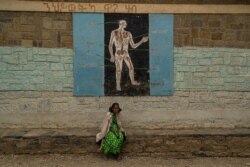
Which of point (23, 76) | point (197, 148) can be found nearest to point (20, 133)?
point (23, 76)

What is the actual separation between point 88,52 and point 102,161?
7.39ft

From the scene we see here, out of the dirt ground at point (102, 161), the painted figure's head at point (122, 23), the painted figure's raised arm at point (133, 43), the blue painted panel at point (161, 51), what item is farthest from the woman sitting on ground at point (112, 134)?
the painted figure's head at point (122, 23)

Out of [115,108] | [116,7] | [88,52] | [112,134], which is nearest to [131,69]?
[88,52]

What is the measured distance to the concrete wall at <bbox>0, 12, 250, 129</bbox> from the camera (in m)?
8.77

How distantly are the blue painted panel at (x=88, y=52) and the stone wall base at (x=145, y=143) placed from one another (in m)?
1.02

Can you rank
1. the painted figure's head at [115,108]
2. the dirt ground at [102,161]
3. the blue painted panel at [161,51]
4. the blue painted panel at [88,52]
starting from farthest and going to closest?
the blue painted panel at [161,51] → the blue painted panel at [88,52] → the painted figure's head at [115,108] → the dirt ground at [102,161]

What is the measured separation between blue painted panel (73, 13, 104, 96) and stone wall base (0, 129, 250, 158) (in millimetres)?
1020

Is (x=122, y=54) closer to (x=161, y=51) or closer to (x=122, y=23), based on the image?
(x=122, y=23)

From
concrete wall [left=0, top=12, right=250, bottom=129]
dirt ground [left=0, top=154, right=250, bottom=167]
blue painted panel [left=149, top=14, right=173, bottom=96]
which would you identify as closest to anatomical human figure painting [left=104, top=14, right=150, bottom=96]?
blue painted panel [left=149, top=14, right=173, bottom=96]

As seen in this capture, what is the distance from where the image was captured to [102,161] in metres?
8.00

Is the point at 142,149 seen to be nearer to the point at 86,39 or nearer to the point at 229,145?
the point at 229,145

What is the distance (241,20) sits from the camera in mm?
8992

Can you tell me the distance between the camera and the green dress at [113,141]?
796 cm

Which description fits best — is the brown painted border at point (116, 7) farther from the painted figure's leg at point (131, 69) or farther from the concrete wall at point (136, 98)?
the painted figure's leg at point (131, 69)
